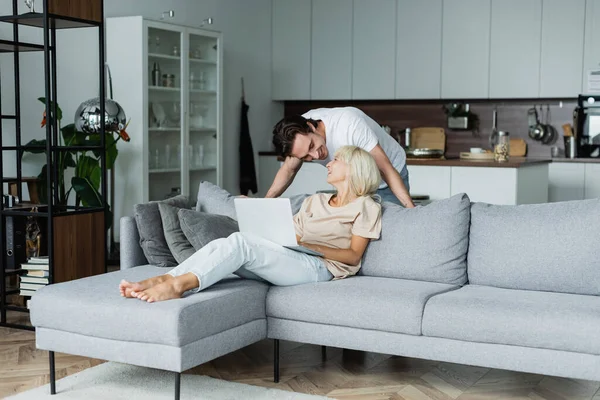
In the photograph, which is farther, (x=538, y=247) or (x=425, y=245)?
(x=425, y=245)

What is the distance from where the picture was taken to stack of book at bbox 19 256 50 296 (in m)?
4.63

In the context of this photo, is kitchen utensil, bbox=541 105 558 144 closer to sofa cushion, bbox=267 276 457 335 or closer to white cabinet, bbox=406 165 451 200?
white cabinet, bbox=406 165 451 200

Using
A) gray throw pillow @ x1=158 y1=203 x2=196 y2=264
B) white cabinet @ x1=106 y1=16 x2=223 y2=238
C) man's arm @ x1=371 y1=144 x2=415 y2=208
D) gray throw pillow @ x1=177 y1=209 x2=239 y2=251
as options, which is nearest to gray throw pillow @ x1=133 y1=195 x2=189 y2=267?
gray throw pillow @ x1=158 y1=203 x2=196 y2=264

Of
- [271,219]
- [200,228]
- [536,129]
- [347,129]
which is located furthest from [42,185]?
[536,129]

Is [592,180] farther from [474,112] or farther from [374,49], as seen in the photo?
[374,49]

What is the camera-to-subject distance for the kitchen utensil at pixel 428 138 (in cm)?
823

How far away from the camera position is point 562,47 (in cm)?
732

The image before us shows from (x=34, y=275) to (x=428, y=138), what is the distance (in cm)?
467

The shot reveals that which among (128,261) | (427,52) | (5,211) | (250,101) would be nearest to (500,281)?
(128,261)

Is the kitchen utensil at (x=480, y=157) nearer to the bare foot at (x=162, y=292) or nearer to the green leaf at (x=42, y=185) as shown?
the green leaf at (x=42, y=185)

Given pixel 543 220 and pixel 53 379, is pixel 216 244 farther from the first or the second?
pixel 543 220

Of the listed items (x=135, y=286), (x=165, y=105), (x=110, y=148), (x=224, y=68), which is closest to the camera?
(x=135, y=286)

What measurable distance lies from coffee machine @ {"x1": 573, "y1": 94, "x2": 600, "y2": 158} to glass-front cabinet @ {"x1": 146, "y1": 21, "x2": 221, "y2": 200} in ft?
10.3

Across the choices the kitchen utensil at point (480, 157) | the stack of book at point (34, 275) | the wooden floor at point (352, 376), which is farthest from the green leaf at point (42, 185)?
the kitchen utensil at point (480, 157)
